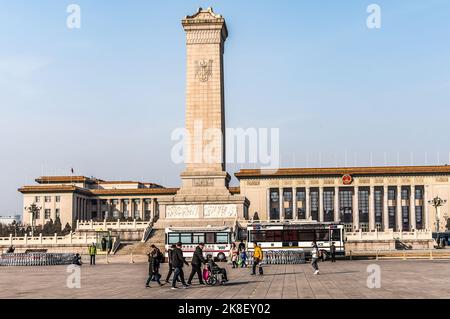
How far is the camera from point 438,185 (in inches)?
4377

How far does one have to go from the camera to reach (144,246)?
2372 inches

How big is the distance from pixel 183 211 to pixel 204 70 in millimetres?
15599

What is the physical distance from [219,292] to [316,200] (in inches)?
3804

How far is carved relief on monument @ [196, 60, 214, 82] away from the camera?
231 feet

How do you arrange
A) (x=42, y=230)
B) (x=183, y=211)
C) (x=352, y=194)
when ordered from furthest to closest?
(x=352, y=194) → (x=42, y=230) → (x=183, y=211)

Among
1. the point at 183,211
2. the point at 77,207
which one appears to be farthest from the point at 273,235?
the point at 77,207

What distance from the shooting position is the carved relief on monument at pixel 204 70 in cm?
7031

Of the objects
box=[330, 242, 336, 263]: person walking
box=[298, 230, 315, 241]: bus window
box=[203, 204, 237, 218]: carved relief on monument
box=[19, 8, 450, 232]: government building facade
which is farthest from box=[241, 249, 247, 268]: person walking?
box=[203, 204, 237, 218]: carved relief on monument

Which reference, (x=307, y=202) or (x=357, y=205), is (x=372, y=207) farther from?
(x=307, y=202)

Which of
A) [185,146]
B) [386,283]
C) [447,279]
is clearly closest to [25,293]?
[386,283]

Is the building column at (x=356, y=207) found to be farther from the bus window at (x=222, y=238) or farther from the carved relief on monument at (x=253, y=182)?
the bus window at (x=222, y=238)

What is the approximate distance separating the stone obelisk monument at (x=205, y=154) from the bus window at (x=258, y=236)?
66.9 ft
